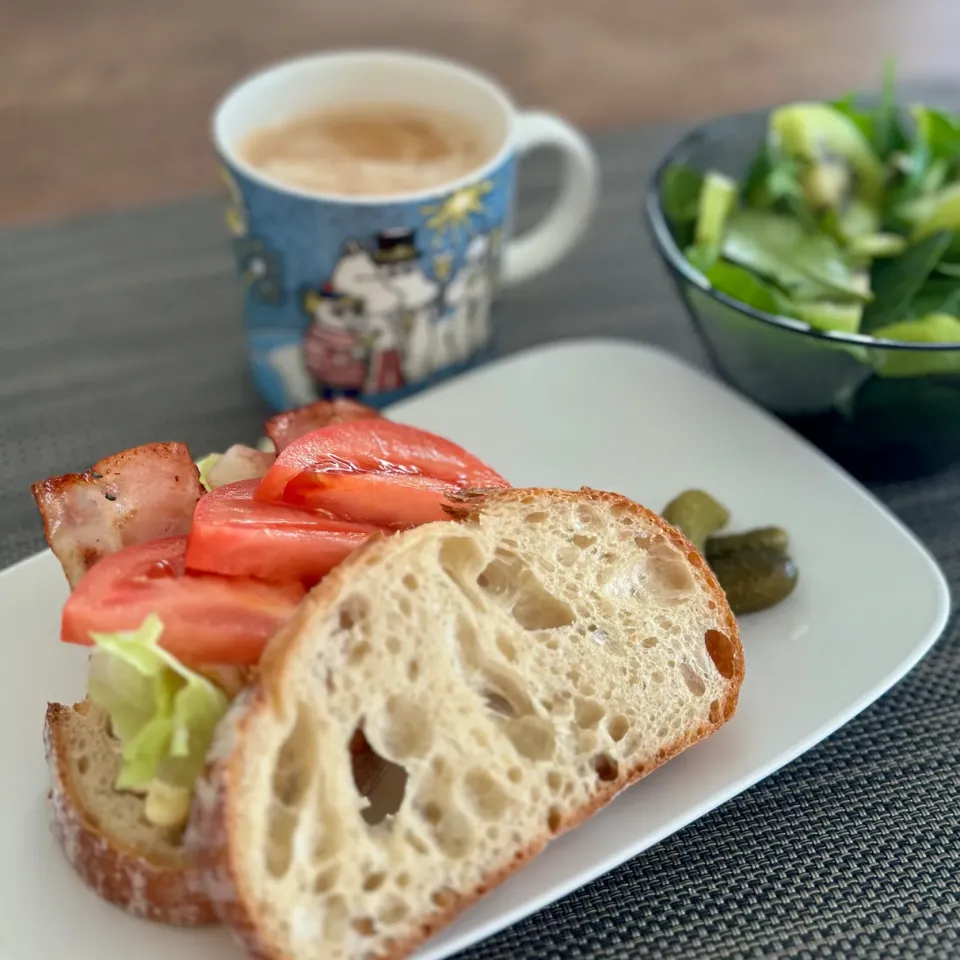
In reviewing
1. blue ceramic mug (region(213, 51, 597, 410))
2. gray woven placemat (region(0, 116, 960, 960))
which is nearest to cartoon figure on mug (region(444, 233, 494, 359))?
blue ceramic mug (region(213, 51, 597, 410))

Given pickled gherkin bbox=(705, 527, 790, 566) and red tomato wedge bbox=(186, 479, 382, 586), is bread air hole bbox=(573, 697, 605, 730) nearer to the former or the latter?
red tomato wedge bbox=(186, 479, 382, 586)

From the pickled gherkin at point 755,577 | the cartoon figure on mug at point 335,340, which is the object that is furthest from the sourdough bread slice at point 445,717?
the cartoon figure on mug at point 335,340

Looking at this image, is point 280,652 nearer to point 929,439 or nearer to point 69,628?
point 69,628

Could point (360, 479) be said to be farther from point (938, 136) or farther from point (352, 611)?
point (938, 136)

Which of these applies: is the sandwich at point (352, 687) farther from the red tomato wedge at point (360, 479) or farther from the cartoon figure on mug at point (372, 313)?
the cartoon figure on mug at point (372, 313)

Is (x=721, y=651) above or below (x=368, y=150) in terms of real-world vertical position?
below

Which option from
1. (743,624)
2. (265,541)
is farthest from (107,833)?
(743,624)
